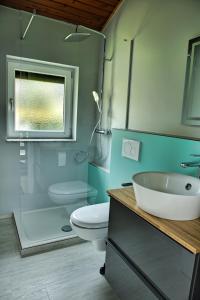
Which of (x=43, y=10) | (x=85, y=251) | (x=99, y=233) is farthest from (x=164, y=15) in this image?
(x=85, y=251)

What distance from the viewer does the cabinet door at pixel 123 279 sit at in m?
1.12

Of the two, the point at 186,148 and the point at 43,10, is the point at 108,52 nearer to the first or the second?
the point at 43,10

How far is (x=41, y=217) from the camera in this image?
250 cm

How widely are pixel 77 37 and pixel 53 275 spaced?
2439 millimetres

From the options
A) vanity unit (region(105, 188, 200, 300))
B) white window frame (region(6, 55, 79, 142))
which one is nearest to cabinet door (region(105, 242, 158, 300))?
vanity unit (region(105, 188, 200, 300))

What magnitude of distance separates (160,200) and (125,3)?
208 cm

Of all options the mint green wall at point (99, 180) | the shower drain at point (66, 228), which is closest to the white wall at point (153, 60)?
the mint green wall at point (99, 180)

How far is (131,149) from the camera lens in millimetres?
1935

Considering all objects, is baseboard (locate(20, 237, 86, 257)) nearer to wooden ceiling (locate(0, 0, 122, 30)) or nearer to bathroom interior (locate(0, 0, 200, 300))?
bathroom interior (locate(0, 0, 200, 300))

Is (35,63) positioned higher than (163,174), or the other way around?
(35,63)

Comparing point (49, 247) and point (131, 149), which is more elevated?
point (131, 149)

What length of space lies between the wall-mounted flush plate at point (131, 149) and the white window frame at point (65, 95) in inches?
33.2

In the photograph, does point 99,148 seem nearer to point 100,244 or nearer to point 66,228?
point 66,228

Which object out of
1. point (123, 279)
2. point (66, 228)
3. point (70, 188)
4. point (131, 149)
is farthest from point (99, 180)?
point (123, 279)
